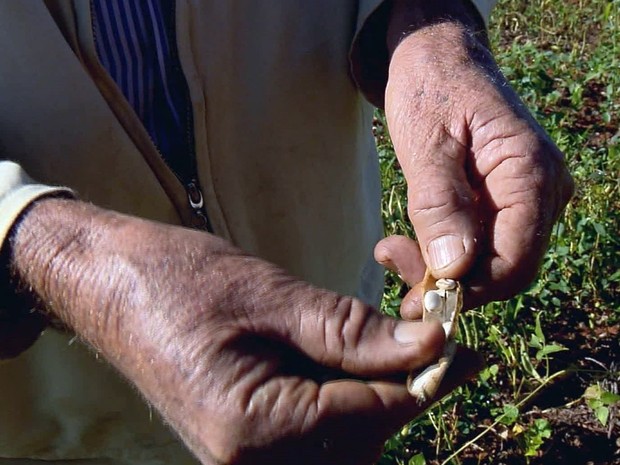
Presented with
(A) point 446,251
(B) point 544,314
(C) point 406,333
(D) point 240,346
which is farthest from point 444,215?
(B) point 544,314

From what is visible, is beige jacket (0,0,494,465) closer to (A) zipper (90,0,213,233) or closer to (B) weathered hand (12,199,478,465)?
(A) zipper (90,0,213,233)

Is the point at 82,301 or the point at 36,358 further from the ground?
the point at 82,301

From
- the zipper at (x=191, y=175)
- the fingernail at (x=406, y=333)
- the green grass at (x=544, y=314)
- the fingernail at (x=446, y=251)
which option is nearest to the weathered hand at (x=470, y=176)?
the fingernail at (x=446, y=251)

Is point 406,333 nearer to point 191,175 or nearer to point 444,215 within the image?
point 444,215

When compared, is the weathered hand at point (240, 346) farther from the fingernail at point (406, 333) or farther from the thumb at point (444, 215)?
the thumb at point (444, 215)

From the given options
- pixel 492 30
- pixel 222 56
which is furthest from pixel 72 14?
pixel 492 30

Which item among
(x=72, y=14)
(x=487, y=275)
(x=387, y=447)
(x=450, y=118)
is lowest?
(x=387, y=447)

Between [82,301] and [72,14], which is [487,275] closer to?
[82,301]
